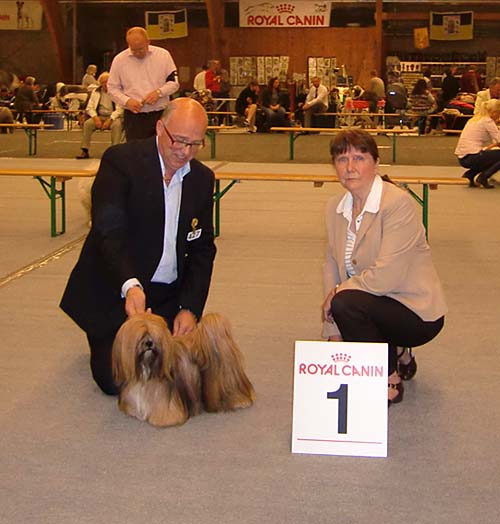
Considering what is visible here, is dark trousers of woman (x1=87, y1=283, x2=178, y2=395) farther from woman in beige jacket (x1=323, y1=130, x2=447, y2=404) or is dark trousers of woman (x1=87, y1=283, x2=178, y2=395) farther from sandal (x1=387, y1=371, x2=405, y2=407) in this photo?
sandal (x1=387, y1=371, x2=405, y2=407)

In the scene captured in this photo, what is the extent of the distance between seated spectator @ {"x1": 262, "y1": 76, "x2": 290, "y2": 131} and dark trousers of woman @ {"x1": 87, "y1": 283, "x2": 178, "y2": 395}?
14138mm

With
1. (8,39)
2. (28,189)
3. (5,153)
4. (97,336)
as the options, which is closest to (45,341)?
(97,336)

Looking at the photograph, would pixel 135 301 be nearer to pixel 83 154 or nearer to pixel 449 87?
pixel 83 154

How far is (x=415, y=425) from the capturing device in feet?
9.35

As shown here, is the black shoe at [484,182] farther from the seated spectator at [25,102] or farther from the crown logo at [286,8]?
the crown logo at [286,8]

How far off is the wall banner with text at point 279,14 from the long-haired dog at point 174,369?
20.6m

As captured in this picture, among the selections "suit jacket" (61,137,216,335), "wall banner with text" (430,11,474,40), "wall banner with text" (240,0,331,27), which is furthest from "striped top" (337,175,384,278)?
"wall banner with text" (430,11,474,40)

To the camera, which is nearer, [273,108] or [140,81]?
[140,81]

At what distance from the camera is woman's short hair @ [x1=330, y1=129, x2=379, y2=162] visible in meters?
2.85

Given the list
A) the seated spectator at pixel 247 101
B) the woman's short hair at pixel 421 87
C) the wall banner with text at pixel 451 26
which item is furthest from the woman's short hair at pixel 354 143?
the wall banner with text at pixel 451 26

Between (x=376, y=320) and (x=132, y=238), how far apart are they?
0.83 meters

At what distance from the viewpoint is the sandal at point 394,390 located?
301 cm

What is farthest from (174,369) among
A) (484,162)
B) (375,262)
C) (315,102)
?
(315,102)

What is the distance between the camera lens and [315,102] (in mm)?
17047
